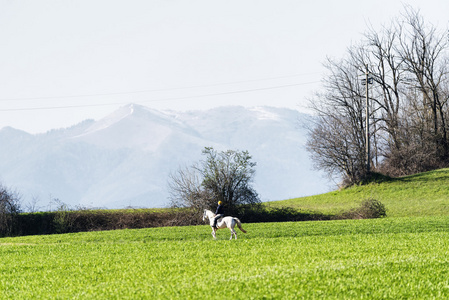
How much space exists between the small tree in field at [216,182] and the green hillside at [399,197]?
523cm

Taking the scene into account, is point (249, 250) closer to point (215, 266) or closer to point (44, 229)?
point (215, 266)

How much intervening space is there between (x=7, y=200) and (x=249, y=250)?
22.1 m

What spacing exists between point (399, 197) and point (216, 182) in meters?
18.4

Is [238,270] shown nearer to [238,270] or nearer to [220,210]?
[238,270]

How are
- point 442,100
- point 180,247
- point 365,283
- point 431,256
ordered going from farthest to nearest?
1. point 442,100
2. point 180,247
3. point 431,256
4. point 365,283

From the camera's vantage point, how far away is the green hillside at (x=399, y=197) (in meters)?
37.4

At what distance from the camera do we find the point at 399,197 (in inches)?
1679

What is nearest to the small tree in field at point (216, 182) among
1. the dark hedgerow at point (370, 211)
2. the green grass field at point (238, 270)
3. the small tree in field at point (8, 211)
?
the dark hedgerow at point (370, 211)

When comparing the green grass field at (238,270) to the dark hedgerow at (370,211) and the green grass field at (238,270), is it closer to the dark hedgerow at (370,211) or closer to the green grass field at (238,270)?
the green grass field at (238,270)

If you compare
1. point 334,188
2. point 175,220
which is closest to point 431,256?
point 175,220

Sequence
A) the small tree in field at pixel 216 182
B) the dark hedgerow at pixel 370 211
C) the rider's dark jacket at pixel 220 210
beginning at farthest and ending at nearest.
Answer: the dark hedgerow at pixel 370 211
the small tree in field at pixel 216 182
the rider's dark jacket at pixel 220 210

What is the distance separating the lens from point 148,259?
47.3 ft

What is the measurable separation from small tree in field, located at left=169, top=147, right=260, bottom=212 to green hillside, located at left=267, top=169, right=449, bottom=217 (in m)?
5.23

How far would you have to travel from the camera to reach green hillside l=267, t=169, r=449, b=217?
37.4 meters
